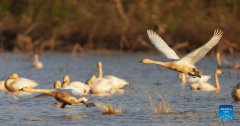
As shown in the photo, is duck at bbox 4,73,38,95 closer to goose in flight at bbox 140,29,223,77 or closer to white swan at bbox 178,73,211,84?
white swan at bbox 178,73,211,84

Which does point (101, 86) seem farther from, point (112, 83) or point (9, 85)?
point (9, 85)

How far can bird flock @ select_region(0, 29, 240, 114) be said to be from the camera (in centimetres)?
1399

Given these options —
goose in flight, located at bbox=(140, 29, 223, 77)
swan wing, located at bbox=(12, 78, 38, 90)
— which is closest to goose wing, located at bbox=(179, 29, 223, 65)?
goose in flight, located at bbox=(140, 29, 223, 77)

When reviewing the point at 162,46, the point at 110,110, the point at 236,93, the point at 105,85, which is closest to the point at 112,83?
the point at 105,85

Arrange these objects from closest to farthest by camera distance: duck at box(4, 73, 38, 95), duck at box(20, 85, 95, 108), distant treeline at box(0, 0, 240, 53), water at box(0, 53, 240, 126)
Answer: water at box(0, 53, 240, 126), duck at box(20, 85, 95, 108), duck at box(4, 73, 38, 95), distant treeline at box(0, 0, 240, 53)

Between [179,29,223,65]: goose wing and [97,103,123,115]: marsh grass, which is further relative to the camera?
[97,103,123,115]: marsh grass

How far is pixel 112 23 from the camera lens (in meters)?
34.0

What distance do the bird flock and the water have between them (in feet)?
0.77

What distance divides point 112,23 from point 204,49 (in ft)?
66.6

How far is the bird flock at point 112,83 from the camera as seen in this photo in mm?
13992

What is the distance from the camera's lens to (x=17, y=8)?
39.2m

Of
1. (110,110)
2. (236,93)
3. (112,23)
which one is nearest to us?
(110,110)

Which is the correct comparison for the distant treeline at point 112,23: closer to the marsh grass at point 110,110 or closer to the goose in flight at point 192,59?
the marsh grass at point 110,110

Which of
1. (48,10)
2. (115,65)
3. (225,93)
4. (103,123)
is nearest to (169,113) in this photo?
(103,123)
